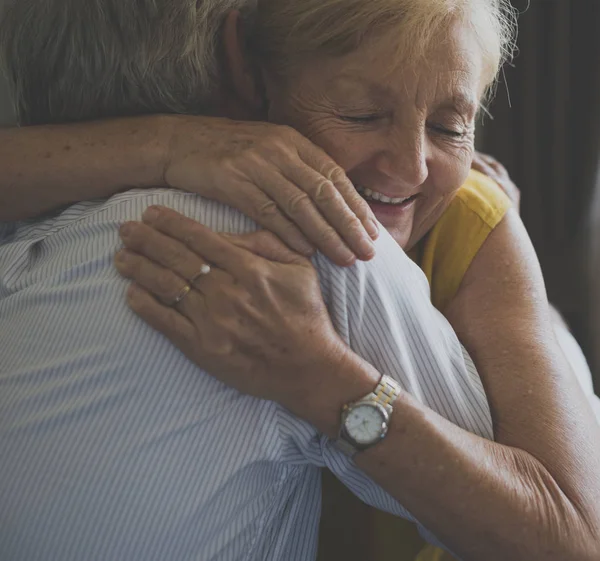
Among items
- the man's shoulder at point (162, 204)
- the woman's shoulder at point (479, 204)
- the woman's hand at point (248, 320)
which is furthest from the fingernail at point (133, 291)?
the woman's shoulder at point (479, 204)

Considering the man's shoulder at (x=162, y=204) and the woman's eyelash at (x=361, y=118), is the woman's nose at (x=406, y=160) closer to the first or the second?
the woman's eyelash at (x=361, y=118)

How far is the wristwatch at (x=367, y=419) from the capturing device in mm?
1023

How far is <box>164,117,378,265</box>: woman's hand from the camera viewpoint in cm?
106

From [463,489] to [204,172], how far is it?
23.0 inches

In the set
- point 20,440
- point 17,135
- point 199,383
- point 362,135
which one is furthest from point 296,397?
point 17,135

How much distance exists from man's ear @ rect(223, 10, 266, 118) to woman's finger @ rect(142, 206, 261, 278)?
1.24ft

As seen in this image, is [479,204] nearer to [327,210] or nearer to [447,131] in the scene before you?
[447,131]

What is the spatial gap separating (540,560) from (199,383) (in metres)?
0.54

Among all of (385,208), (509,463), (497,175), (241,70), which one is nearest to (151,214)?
(241,70)

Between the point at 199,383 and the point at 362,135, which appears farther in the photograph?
the point at 362,135

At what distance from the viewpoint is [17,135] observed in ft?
4.44

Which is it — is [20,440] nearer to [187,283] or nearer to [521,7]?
[187,283]

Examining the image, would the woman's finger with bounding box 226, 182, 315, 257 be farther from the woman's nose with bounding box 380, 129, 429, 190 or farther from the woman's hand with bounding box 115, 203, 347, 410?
the woman's nose with bounding box 380, 129, 429, 190

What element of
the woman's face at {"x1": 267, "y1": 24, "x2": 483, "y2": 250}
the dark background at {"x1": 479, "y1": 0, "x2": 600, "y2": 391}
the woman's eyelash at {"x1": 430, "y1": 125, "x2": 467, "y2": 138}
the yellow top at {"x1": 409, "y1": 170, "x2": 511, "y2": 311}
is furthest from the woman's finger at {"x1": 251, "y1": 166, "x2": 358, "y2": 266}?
the dark background at {"x1": 479, "y1": 0, "x2": 600, "y2": 391}
